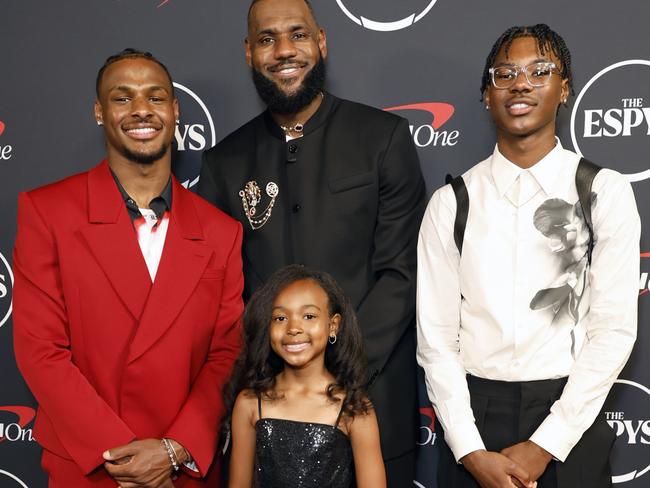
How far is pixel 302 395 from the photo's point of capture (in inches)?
93.5

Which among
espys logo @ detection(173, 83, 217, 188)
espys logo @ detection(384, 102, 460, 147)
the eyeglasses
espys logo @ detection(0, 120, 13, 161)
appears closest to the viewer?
the eyeglasses

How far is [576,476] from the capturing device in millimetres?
2289

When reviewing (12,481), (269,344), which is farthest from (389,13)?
(12,481)

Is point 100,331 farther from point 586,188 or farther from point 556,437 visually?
point 586,188

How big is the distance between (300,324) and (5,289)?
1.60 meters

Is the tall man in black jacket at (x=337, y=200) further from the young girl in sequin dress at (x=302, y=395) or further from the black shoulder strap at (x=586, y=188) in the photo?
the black shoulder strap at (x=586, y=188)

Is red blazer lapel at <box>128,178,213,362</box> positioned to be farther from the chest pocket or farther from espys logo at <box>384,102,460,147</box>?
espys logo at <box>384,102,460,147</box>

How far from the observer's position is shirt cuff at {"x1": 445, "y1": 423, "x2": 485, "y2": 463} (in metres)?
2.30

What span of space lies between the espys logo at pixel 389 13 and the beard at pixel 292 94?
0.50 meters

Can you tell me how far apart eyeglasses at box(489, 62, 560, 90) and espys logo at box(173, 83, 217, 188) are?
123 cm

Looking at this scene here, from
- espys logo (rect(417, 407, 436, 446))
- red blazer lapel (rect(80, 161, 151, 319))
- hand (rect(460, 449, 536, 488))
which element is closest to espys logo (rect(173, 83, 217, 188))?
red blazer lapel (rect(80, 161, 151, 319))

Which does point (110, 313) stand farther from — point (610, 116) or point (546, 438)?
point (610, 116)

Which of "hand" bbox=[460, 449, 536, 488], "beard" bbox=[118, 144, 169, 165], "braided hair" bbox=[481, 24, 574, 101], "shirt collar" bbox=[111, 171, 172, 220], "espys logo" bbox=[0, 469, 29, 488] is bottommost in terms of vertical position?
"espys logo" bbox=[0, 469, 29, 488]

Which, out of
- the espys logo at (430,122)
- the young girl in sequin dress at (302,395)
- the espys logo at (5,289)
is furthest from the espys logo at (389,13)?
the espys logo at (5,289)
